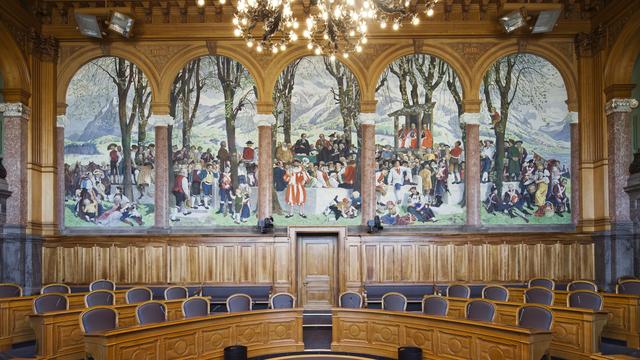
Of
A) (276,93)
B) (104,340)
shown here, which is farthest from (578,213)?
(104,340)

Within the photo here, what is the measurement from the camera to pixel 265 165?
50.6 feet

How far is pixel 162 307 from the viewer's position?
10039 millimetres

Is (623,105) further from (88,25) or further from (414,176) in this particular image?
(88,25)

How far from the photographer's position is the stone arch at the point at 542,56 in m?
15.6

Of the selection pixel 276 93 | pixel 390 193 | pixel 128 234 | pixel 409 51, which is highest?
pixel 409 51

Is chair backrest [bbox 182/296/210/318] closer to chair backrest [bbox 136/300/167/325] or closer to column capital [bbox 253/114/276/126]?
chair backrest [bbox 136/300/167/325]

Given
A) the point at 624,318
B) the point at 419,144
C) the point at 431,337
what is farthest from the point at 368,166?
the point at 624,318

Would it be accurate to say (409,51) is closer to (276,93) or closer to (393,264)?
(276,93)

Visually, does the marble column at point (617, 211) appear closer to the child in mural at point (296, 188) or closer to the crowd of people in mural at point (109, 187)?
the child in mural at point (296, 188)

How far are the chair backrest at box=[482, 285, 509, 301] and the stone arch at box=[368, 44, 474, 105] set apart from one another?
550 centimetres

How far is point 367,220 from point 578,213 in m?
5.11

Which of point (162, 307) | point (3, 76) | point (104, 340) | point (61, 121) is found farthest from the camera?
point (61, 121)

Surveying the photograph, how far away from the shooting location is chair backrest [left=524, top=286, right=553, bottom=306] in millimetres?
11023

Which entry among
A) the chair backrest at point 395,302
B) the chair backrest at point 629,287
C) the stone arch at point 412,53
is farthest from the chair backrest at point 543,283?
the stone arch at point 412,53
